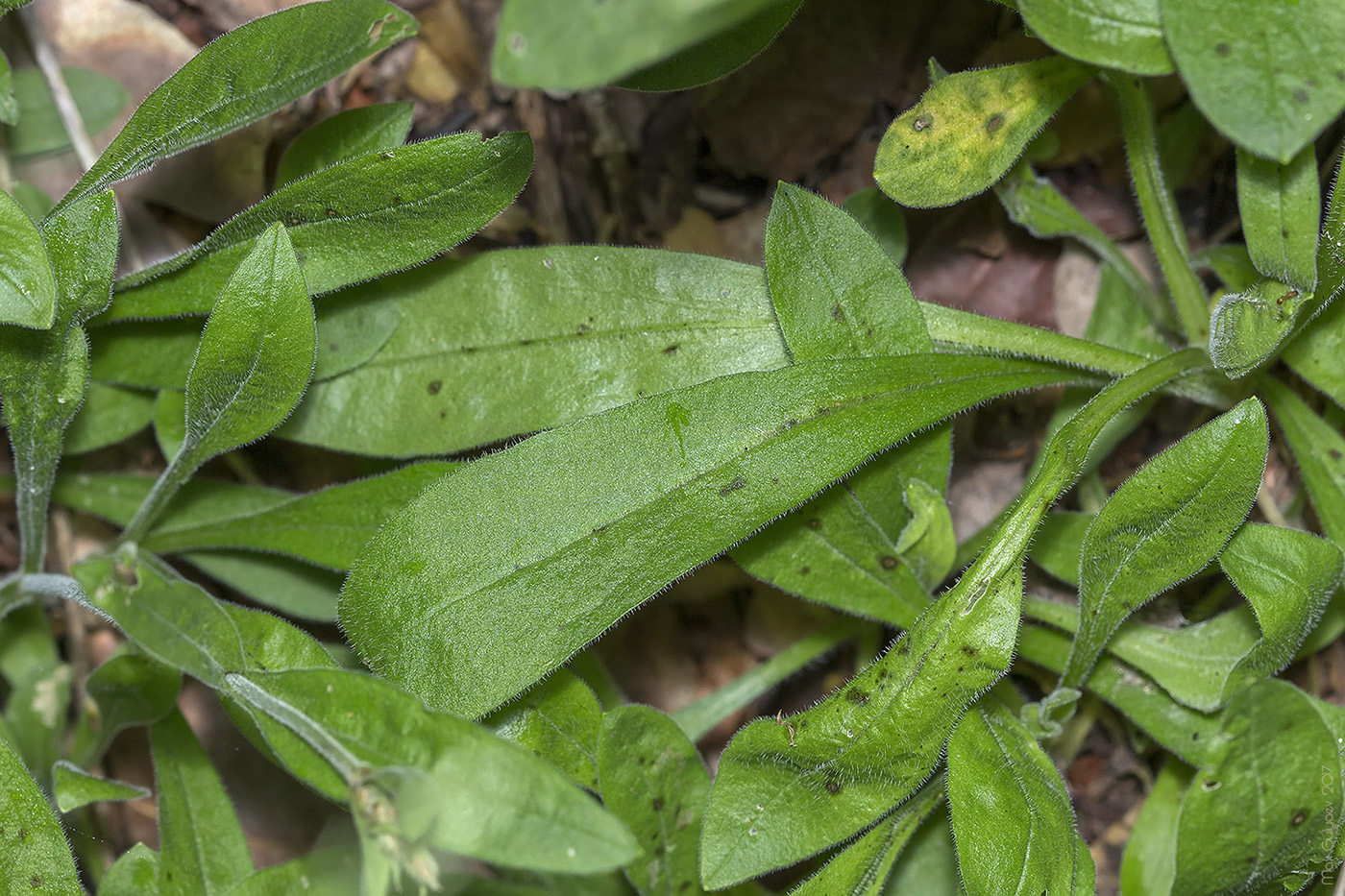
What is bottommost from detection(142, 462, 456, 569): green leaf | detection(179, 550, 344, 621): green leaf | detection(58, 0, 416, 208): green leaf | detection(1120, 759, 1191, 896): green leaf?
detection(1120, 759, 1191, 896): green leaf

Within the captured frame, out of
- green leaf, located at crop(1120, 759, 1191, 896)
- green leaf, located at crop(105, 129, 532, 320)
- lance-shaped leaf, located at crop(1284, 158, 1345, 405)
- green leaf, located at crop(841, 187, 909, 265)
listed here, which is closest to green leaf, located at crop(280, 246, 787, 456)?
green leaf, located at crop(105, 129, 532, 320)

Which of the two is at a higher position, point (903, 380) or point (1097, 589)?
point (903, 380)

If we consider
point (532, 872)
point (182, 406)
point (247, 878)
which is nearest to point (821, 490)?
point (532, 872)

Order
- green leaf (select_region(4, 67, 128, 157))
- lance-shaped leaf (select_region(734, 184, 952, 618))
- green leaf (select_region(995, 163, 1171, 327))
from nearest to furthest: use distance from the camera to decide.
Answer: lance-shaped leaf (select_region(734, 184, 952, 618)), green leaf (select_region(995, 163, 1171, 327)), green leaf (select_region(4, 67, 128, 157))

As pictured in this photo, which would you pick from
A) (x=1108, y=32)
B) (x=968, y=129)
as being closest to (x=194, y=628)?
(x=968, y=129)

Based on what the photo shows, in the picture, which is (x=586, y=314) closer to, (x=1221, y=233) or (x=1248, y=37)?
(x=1248, y=37)

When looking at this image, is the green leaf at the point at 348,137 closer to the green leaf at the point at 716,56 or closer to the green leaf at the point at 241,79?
the green leaf at the point at 241,79

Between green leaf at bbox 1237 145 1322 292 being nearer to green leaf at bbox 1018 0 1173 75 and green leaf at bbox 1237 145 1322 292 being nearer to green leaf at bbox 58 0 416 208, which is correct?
green leaf at bbox 1018 0 1173 75
